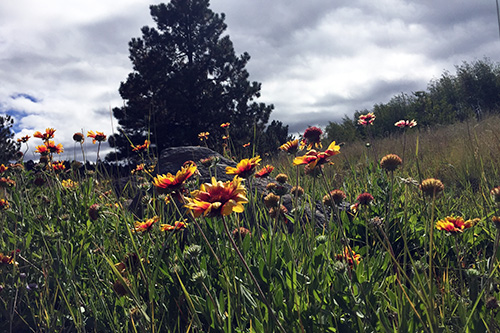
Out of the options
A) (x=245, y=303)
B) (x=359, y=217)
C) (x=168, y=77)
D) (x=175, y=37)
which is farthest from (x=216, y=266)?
(x=175, y=37)

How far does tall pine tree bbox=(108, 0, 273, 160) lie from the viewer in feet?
49.1

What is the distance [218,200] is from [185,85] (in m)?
14.7

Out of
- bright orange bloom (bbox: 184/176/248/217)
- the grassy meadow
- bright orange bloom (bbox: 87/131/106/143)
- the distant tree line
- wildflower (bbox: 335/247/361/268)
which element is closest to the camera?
bright orange bloom (bbox: 184/176/248/217)

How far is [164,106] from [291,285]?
1436 centimetres

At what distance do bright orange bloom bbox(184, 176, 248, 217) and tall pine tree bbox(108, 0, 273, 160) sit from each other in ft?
43.7

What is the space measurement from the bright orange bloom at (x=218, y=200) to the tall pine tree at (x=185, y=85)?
1332 centimetres

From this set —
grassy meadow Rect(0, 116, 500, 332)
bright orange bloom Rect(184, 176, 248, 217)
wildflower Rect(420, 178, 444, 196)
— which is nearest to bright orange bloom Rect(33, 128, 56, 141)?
grassy meadow Rect(0, 116, 500, 332)

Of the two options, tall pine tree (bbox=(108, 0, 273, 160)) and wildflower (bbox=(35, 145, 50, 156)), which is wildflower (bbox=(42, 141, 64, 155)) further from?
tall pine tree (bbox=(108, 0, 273, 160))

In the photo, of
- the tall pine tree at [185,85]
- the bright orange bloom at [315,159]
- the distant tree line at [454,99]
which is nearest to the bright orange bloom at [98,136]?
the bright orange bloom at [315,159]

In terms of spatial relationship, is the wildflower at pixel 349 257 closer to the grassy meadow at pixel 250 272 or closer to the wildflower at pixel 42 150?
the grassy meadow at pixel 250 272

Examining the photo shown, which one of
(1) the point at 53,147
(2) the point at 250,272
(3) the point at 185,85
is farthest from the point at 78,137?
(3) the point at 185,85

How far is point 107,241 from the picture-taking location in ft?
5.83

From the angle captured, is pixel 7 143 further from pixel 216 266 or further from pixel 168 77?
pixel 216 266

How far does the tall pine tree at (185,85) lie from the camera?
15.0 m
